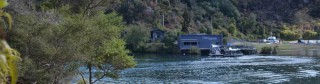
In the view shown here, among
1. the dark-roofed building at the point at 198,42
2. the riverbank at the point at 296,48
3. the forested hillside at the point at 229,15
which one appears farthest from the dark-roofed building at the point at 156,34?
the riverbank at the point at 296,48

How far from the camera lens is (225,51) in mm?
91688

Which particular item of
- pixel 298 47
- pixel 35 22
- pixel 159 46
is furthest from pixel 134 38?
pixel 35 22

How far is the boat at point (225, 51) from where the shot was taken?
9125cm

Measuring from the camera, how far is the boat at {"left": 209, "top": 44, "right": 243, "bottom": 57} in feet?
299

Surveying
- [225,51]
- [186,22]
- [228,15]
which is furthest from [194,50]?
[228,15]

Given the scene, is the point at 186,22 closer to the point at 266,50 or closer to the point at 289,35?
the point at 266,50

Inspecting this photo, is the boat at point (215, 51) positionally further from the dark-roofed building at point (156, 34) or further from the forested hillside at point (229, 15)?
the forested hillside at point (229, 15)

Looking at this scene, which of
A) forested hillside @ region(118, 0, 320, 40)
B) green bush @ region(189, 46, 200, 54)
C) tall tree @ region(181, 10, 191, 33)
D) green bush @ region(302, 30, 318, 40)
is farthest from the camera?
green bush @ region(302, 30, 318, 40)

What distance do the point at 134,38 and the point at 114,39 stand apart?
73566 millimetres

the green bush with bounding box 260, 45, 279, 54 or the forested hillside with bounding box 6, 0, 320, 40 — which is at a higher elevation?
the forested hillside with bounding box 6, 0, 320, 40

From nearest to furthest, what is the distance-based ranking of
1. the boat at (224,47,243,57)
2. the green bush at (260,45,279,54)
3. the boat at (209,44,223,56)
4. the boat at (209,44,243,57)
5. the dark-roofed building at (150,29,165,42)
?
the boat at (224,47,243,57) < the boat at (209,44,243,57) < the boat at (209,44,223,56) < the green bush at (260,45,279,54) < the dark-roofed building at (150,29,165,42)

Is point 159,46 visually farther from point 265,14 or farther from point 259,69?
point 265,14

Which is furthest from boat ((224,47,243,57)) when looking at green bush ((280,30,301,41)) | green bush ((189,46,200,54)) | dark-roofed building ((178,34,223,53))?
green bush ((280,30,301,41))

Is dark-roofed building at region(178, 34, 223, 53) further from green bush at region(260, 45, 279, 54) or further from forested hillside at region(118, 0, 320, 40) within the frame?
forested hillside at region(118, 0, 320, 40)
